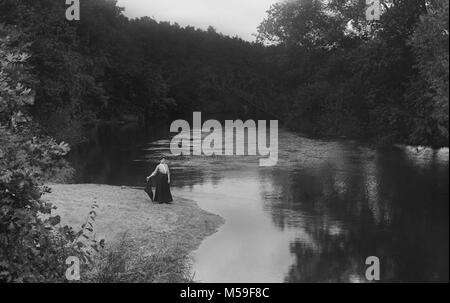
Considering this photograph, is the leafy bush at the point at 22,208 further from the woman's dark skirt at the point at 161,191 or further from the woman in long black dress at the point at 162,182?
the woman's dark skirt at the point at 161,191

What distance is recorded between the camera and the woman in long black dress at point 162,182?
24188 mm

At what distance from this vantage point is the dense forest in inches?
532

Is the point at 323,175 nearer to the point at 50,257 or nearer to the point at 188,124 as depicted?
the point at 50,257

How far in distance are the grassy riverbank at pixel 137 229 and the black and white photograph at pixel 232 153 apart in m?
0.09

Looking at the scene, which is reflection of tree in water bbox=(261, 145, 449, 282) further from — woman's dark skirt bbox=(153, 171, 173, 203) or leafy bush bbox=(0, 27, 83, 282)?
leafy bush bbox=(0, 27, 83, 282)

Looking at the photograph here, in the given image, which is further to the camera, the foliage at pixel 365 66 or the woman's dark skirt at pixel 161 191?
the woman's dark skirt at pixel 161 191

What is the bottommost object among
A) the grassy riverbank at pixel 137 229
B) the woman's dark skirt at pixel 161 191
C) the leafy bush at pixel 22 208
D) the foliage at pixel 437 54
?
the grassy riverbank at pixel 137 229

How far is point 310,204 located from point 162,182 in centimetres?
→ 676

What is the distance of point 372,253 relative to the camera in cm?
1295

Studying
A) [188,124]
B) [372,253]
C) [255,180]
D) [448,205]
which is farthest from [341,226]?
[188,124]

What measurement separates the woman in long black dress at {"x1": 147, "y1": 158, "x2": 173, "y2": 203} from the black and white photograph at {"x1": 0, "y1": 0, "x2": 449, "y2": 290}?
7 cm

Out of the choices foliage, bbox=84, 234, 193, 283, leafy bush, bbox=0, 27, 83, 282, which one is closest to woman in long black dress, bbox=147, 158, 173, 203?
foliage, bbox=84, 234, 193, 283

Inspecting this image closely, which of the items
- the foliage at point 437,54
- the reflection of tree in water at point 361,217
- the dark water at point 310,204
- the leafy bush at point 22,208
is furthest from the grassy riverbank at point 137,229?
the foliage at point 437,54
